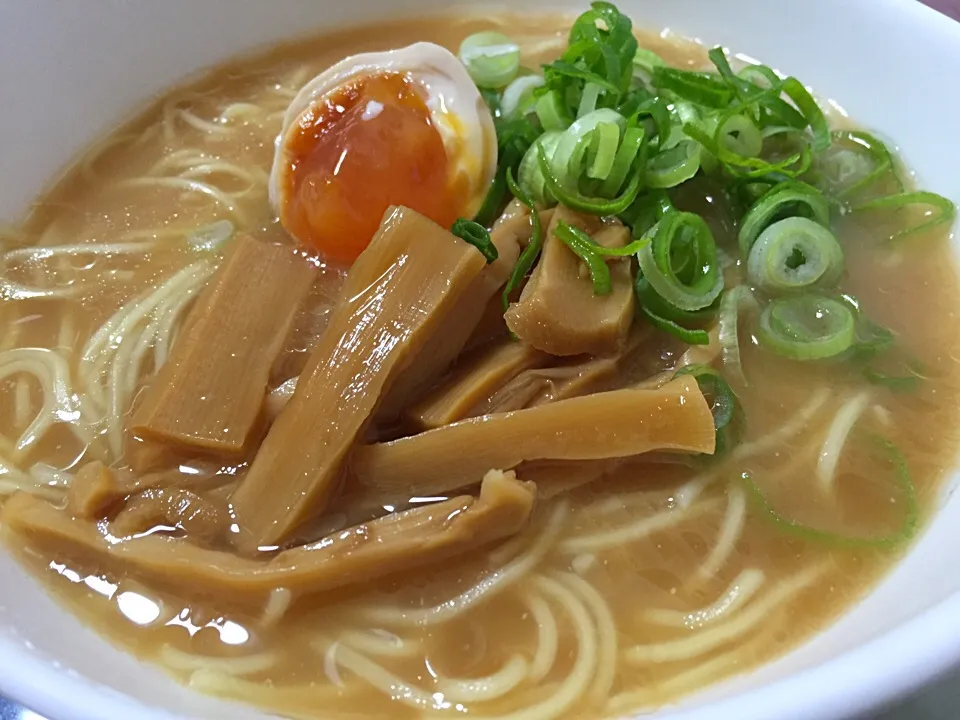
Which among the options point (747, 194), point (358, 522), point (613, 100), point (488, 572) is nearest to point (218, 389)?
point (358, 522)

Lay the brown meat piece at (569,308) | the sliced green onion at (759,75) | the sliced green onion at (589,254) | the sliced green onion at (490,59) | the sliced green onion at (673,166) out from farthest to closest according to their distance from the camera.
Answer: the sliced green onion at (490,59), the sliced green onion at (759,75), the sliced green onion at (673,166), the sliced green onion at (589,254), the brown meat piece at (569,308)

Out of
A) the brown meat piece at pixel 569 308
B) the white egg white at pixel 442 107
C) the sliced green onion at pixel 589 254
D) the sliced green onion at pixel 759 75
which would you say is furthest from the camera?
the sliced green onion at pixel 759 75

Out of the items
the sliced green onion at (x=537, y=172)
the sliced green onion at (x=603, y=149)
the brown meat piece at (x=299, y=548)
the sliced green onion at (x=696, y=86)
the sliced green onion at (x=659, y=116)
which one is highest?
Result: the sliced green onion at (x=696, y=86)

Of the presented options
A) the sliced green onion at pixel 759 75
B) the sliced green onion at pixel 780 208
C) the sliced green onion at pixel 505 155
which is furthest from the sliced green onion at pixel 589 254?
the sliced green onion at pixel 759 75

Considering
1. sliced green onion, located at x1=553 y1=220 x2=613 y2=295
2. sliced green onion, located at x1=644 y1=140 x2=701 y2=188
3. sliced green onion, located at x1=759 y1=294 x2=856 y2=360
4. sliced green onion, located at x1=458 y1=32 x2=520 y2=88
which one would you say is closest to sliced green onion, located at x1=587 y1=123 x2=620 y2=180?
sliced green onion, located at x1=644 y1=140 x2=701 y2=188

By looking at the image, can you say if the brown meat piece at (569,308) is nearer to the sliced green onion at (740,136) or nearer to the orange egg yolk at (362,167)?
the orange egg yolk at (362,167)

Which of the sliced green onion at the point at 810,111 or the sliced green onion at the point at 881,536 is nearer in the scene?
the sliced green onion at the point at 881,536

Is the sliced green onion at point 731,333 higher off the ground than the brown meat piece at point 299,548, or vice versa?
the sliced green onion at point 731,333
